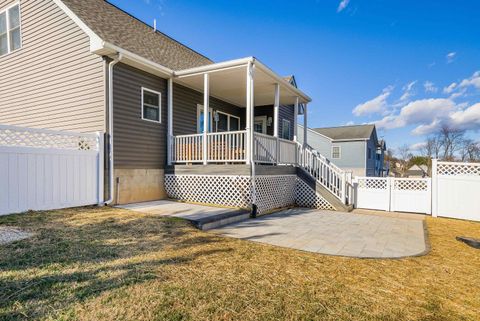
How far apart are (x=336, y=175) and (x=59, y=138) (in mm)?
8778

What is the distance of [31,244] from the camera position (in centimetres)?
380

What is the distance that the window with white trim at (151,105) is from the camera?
814 cm

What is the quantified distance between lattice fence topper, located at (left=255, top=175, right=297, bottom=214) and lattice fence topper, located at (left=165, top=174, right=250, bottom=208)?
46cm

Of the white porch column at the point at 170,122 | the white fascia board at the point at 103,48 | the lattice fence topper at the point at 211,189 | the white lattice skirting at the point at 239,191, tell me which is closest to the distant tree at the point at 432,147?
the white lattice skirting at the point at 239,191

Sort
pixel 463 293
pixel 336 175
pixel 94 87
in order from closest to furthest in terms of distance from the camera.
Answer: pixel 463 293, pixel 94 87, pixel 336 175

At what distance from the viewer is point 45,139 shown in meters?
6.33

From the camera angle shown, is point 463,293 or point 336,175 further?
point 336,175

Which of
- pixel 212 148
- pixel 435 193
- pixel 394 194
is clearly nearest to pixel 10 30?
pixel 212 148

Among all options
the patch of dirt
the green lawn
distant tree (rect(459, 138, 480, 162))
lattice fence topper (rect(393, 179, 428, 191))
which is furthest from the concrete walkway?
distant tree (rect(459, 138, 480, 162))

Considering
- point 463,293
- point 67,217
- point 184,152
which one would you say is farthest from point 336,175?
point 67,217

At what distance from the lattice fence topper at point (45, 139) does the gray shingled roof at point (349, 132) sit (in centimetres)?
2445

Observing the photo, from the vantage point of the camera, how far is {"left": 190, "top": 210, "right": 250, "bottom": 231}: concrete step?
17.9ft

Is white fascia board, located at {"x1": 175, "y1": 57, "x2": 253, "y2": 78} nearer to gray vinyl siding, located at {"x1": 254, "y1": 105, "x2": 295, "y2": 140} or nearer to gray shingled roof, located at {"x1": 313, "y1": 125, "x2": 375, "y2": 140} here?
gray vinyl siding, located at {"x1": 254, "y1": 105, "x2": 295, "y2": 140}

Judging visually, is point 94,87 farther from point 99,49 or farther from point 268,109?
point 268,109
